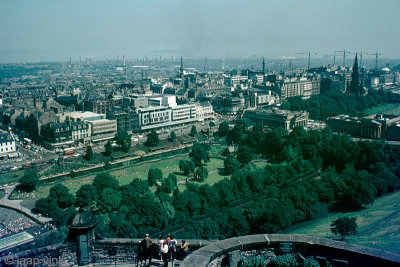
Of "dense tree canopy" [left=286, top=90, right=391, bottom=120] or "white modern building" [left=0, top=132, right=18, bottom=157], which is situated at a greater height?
"dense tree canopy" [left=286, top=90, right=391, bottom=120]

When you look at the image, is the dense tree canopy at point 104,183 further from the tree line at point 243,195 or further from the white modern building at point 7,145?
the white modern building at point 7,145

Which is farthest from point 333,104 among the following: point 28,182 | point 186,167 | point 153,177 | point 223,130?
point 28,182

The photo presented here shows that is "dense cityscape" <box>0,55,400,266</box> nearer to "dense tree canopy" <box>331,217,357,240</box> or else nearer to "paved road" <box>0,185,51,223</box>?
"paved road" <box>0,185,51,223</box>

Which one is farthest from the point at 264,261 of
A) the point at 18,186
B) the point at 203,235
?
the point at 18,186

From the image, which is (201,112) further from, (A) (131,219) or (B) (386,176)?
(A) (131,219)

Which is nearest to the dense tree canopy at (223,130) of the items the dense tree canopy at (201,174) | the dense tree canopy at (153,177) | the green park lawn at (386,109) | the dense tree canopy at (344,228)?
the dense tree canopy at (201,174)

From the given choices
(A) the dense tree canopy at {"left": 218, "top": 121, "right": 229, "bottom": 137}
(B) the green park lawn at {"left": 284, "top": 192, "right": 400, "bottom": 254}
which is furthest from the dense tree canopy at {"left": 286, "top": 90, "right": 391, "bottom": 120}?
(B) the green park lawn at {"left": 284, "top": 192, "right": 400, "bottom": 254}
